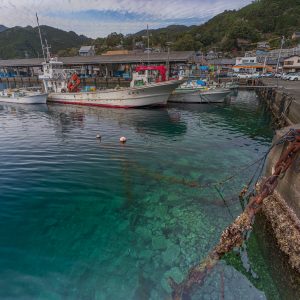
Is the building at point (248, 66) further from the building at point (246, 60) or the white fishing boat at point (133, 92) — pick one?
the white fishing boat at point (133, 92)

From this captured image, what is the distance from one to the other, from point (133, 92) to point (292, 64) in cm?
6137

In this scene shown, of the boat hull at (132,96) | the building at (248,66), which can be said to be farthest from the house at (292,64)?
the boat hull at (132,96)

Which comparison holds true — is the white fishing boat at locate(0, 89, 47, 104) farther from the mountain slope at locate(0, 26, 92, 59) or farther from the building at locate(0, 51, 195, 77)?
the mountain slope at locate(0, 26, 92, 59)

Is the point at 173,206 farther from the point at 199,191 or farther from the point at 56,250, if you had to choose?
the point at 56,250

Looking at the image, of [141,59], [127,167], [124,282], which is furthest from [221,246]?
[141,59]

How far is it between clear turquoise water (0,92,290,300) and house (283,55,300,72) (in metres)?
62.4

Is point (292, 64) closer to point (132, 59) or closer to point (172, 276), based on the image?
point (132, 59)

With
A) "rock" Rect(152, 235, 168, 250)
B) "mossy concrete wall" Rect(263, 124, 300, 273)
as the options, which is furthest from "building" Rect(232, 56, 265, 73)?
"rock" Rect(152, 235, 168, 250)

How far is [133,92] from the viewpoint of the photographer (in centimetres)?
2678

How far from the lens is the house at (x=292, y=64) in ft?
203

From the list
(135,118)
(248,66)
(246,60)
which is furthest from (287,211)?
(246,60)

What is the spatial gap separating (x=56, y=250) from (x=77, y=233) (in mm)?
775

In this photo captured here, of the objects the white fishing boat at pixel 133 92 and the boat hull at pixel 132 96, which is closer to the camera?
the boat hull at pixel 132 96

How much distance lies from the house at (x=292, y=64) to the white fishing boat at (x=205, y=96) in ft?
155
